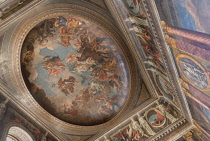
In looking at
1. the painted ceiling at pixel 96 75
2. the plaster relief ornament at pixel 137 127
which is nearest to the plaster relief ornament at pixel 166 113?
the painted ceiling at pixel 96 75

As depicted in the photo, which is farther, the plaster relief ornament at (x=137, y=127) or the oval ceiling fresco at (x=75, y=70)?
the plaster relief ornament at (x=137, y=127)

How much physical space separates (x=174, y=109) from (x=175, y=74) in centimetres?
364

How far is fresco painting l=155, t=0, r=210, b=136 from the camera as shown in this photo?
4.20m

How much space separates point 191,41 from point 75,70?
322 inches

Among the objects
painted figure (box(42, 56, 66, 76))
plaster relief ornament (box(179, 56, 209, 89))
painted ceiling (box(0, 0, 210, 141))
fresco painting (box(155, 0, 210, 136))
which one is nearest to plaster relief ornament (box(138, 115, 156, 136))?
painted ceiling (box(0, 0, 210, 141))

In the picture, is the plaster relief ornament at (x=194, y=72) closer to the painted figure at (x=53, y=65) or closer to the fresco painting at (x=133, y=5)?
the fresco painting at (x=133, y=5)

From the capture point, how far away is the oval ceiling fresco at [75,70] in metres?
10.9

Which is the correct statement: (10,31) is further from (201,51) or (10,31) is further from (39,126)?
(201,51)

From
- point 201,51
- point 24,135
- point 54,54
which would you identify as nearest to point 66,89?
point 54,54

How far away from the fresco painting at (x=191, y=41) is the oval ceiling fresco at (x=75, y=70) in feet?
17.0

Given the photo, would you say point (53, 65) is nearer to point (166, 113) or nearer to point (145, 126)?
point (145, 126)

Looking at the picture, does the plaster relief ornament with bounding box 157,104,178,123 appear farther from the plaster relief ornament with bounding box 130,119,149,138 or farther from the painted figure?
the painted figure

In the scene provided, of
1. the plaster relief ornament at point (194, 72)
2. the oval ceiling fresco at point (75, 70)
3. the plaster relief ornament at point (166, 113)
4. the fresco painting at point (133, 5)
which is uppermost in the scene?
the oval ceiling fresco at point (75, 70)

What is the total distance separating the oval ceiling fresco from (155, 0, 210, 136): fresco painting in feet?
17.0
